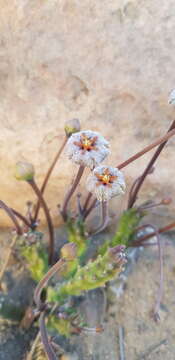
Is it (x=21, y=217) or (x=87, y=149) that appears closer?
(x=87, y=149)

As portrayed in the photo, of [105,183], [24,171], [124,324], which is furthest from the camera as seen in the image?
[124,324]

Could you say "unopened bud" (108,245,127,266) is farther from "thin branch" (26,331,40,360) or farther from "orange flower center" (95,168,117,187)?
"thin branch" (26,331,40,360)

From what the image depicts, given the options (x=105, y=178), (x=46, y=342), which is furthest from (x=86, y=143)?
(x=46, y=342)

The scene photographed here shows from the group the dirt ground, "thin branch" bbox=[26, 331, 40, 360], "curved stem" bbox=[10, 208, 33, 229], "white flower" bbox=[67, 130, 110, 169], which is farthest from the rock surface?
"thin branch" bbox=[26, 331, 40, 360]

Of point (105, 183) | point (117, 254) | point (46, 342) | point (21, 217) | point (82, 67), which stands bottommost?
point (46, 342)

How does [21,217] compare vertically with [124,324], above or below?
above

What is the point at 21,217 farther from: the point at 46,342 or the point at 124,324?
the point at 124,324
